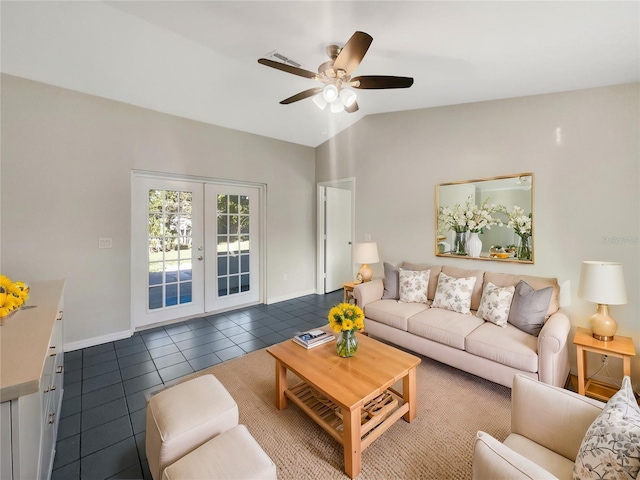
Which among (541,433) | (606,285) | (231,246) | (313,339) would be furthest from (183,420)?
(231,246)

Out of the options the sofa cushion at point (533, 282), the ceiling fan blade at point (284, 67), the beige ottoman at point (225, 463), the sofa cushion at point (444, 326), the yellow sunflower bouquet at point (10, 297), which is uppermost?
the ceiling fan blade at point (284, 67)

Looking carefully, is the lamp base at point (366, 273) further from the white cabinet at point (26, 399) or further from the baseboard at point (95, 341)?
the white cabinet at point (26, 399)

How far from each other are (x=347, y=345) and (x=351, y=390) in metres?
0.38

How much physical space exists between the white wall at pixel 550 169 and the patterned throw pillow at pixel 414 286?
0.42 m

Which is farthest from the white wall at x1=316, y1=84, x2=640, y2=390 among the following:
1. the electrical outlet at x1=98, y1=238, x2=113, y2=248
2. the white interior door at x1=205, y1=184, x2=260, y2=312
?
the electrical outlet at x1=98, y1=238, x2=113, y2=248

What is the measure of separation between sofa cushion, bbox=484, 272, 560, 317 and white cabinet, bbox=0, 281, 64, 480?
3.36 metres

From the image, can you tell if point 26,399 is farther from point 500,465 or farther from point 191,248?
point 191,248

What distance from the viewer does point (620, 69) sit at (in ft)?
6.89

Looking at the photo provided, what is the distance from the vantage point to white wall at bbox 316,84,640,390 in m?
2.30

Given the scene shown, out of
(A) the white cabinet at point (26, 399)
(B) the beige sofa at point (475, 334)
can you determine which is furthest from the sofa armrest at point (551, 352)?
(A) the white cabinet at point (26, 399)

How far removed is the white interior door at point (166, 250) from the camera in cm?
355

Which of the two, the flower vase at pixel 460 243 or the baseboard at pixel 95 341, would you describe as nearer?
the baseboard at pixel 95 341

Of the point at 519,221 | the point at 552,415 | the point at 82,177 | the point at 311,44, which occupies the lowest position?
the point at 552,415

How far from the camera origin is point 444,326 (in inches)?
100
